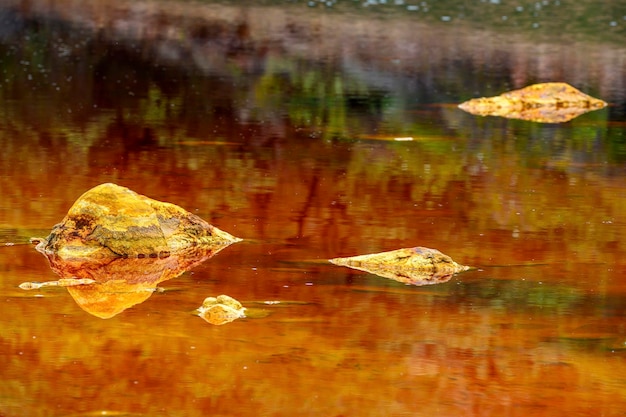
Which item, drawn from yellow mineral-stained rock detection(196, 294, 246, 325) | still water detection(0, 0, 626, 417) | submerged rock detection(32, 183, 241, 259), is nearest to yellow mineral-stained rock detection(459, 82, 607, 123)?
still water detection(0, 0, 626, 417)

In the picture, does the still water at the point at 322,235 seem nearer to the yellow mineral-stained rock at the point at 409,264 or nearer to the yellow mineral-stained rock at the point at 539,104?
the yellow mineral-stained rock at the point at 409,264

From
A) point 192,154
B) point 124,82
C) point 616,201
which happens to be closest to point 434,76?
point 124,82

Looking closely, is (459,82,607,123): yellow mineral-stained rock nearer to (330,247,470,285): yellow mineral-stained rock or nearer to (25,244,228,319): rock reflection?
(330,247,470,285): yellow mineral-stained rock

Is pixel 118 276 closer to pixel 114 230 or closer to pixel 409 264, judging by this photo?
pixel 114 230

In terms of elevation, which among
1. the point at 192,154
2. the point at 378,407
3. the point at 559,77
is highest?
the point at 378,407

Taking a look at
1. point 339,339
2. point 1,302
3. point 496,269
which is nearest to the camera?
point 339,339

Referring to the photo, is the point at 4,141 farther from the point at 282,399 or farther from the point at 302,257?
the point at 282,399

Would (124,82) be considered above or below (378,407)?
below
